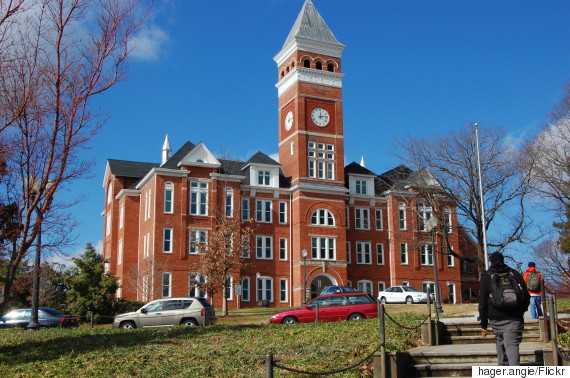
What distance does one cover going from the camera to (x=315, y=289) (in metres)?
53.9

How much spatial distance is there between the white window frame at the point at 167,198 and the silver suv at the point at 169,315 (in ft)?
74.2

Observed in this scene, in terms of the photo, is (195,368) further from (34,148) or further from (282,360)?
(34,148)

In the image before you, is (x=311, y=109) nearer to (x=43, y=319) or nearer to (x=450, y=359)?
(x=43, y=319)

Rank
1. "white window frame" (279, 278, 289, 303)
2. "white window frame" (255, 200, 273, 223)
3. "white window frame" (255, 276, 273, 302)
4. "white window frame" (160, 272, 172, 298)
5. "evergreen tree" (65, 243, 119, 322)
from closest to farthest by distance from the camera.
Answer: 1. "evergreen tree" (65, 243, 119, 322)
2. "white window frame" (160, 272, 172, 298)
3. "white window frame" (255, 276, 273, 302)
4. "white window frame" (279, 278, 289, 303)
5. "white window frame" (255, 200, 273, 223)

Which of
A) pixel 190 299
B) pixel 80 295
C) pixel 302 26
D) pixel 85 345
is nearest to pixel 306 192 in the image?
pixel 302 26

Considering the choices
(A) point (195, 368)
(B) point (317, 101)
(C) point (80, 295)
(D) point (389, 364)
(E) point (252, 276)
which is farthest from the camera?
(B) point (317, 101)

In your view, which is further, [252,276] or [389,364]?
[252,276]

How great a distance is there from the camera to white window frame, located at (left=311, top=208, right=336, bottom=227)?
55000 mm

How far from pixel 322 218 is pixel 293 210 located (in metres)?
2.59

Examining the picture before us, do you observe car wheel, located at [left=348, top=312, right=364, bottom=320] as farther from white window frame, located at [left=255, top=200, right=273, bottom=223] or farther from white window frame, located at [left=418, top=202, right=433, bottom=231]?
white window frame, located at [left=255, top=200, right=273, bottom=223]

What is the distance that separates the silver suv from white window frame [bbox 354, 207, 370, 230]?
1267 inches

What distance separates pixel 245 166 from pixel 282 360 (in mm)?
42981

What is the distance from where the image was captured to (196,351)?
50.4 ft

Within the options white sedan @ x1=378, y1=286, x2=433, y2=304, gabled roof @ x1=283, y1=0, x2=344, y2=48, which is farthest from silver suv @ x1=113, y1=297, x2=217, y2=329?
gabled roof @ x1=283, y1=0, x2=344, y2=48
